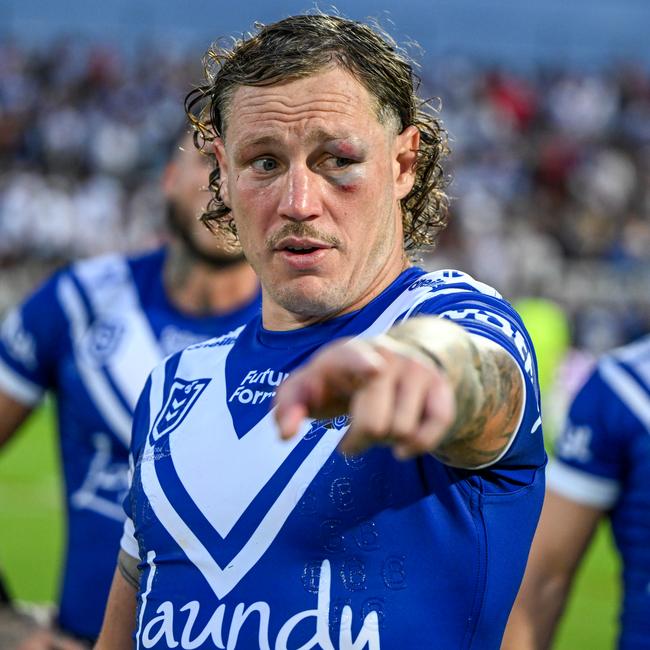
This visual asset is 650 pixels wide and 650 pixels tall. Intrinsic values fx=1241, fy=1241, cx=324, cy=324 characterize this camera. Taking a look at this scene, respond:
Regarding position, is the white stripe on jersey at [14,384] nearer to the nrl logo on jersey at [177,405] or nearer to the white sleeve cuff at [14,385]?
the white sleeve cuff at [14,385]

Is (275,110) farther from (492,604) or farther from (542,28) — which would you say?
(542,28)

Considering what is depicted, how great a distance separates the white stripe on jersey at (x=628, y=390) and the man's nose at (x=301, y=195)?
1.56 m

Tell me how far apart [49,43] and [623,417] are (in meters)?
21.9

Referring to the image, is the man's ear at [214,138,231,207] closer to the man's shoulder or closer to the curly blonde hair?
the curly blonde hair

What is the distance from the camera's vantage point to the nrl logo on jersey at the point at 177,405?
240 centimetres

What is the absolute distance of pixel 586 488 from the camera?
353cm

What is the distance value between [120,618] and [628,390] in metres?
1.65

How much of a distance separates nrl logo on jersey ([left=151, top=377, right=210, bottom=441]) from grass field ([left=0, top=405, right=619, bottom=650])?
17.6 feet

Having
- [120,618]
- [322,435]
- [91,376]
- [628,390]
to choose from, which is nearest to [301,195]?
[322,435]

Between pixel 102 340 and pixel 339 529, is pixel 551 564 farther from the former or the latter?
pixel 102 340

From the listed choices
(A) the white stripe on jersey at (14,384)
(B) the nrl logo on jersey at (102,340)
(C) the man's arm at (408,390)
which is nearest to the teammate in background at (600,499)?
(B) the nrl logo on jersey at (102,340)

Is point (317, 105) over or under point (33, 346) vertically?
over

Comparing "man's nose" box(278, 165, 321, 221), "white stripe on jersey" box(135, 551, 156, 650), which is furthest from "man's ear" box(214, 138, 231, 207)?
"white stripe on jersey" box(135, 551, 156, 650)

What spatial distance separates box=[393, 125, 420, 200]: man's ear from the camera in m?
2.39
